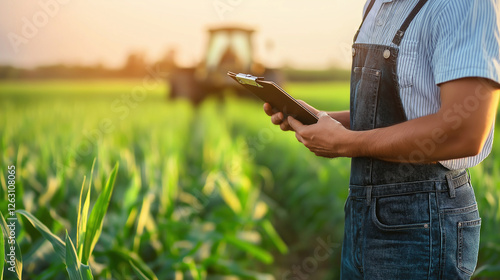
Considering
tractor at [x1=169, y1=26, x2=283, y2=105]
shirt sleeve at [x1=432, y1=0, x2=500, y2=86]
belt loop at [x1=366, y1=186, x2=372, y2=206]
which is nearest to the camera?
shirt sleeve at [x1=432, y1=0, x2=500, y2=86]

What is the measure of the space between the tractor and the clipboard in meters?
7.88

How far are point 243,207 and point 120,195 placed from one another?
67 cm

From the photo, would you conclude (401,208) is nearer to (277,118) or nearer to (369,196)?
(369,196)

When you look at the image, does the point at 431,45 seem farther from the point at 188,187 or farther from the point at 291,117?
the point at 188,187

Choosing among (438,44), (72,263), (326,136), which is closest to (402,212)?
(326,136)

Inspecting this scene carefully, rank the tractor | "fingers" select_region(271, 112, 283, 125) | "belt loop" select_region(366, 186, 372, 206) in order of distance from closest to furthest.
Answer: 1. "belt loop" select_region(366, 186, 372, 206)
2. "fingers" select_region(271, 112, 283, 125)
3. the tractor

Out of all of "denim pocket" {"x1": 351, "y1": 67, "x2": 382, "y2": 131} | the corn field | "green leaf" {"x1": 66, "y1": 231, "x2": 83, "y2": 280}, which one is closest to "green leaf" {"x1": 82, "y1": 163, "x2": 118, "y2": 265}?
the corn field

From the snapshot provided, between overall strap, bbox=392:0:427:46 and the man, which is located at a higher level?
overall strap, bbox=392:0:427:46

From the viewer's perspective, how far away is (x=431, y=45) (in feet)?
3.36

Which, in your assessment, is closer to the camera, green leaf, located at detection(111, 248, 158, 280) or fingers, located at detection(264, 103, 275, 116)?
fingers, located at detection(264, 103, 275, 116)

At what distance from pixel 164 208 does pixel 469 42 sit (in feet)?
5.96

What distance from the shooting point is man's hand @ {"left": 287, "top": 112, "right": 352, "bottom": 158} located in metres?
1.11

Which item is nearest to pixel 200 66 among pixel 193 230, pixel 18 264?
pixel 193 230

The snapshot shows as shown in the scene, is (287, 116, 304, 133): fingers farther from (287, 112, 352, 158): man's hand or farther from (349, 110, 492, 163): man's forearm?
(349, 110, 492, 163): man's forearm
